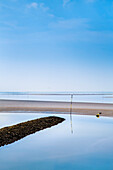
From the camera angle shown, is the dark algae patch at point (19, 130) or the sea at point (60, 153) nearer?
the sea at point (60, 153)

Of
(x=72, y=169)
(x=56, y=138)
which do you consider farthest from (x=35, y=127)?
(x=72, y=169)

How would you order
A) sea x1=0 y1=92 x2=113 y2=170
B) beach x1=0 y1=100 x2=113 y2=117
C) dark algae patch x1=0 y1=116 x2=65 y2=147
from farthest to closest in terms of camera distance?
1. beach x1=0 y1=100 x2=113 y2=117
2. dark algae patch x1=0 y1=116 x2=65 y2=147
3. sea x1=0 y1=92 x2=113 y2=170

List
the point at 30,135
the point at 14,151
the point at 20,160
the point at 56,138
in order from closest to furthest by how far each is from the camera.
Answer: the point at 20,160 < the point at 14,151 < the point at 56,138 < the point at 30,135

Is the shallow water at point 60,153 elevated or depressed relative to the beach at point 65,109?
elevated

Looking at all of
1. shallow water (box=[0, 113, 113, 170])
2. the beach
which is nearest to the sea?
shallow water (box=[0, 113, 113, 170])

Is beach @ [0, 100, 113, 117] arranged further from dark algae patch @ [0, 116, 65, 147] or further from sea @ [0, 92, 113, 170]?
sea @ [0, 92, 113, 170]

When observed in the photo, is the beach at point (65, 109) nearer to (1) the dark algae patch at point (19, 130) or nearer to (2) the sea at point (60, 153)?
(1) the dark algae patch at point (19, 130)

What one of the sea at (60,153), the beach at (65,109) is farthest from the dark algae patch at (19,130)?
the beach at (65,109)

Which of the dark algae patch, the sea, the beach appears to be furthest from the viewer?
the beach

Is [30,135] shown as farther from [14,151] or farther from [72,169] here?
[72,169]

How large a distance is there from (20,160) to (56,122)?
496 cm

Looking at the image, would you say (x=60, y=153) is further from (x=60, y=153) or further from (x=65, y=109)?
(x=65, y=109)

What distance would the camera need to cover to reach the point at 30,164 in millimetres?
3977

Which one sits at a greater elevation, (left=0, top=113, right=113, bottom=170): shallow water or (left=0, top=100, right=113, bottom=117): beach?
(left=0, top=113, right=113, bottom=170): shallow water
